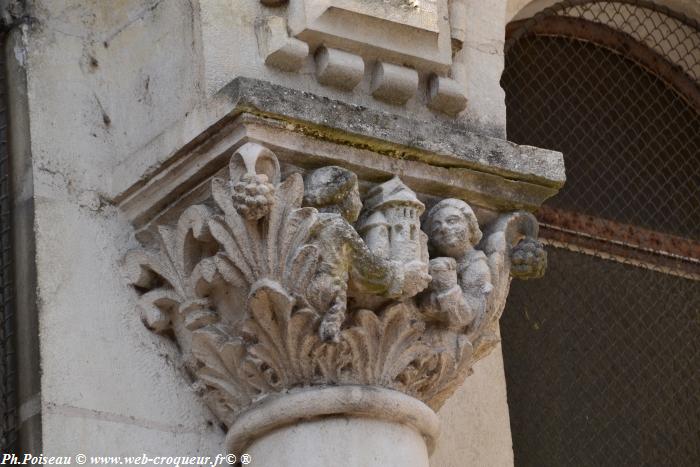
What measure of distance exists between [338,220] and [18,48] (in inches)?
36.0

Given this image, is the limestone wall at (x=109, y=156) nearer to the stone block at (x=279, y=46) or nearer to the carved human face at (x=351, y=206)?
the stone block at (x=279, y=46)

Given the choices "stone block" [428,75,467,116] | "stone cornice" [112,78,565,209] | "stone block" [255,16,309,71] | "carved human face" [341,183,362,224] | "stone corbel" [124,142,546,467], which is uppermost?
"stone block" [255,16,309,71]

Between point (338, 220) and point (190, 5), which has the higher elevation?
point (190, 5)

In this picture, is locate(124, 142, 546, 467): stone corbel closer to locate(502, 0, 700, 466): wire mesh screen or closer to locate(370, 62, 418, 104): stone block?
locate(370, 62, 418, 104): stone block

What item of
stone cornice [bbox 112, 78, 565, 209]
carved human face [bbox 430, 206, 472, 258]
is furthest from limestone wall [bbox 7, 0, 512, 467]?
carved human face [bbox 430, 206, 472, 258]

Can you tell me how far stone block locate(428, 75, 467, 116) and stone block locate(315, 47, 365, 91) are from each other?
0.20 metres

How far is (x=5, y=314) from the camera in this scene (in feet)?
14.4

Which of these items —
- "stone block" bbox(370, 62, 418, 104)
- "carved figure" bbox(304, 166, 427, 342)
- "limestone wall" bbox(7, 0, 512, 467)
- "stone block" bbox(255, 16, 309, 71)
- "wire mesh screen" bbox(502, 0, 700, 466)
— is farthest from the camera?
"wire mesh screen" bbox(502, 0, 700, 466)

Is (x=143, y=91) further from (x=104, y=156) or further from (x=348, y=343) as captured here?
(x=348, y=343)

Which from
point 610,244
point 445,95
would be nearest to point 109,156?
point 445,95

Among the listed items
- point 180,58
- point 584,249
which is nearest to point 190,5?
point 180,58

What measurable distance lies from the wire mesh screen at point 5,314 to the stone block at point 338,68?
726mm

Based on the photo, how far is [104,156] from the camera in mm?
4590

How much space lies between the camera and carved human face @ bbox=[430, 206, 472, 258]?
14.7 ft
